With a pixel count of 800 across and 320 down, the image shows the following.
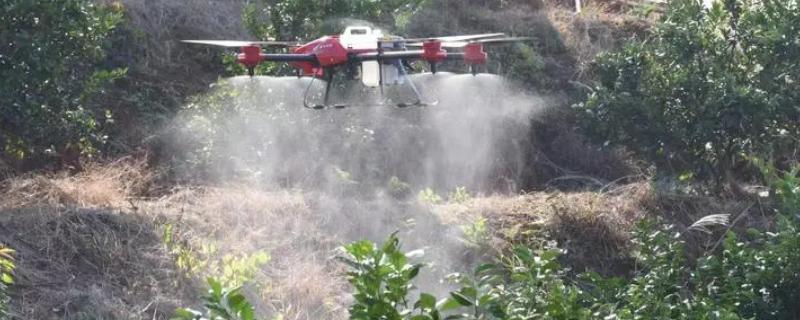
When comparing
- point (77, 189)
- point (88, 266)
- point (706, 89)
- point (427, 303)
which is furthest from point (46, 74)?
point (427, 303)

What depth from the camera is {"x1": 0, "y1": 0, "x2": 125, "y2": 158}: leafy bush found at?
1035 cm

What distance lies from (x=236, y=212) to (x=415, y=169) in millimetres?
3514

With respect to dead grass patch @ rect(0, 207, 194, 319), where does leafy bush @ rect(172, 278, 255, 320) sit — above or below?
above

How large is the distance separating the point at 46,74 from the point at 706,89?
5.91 m

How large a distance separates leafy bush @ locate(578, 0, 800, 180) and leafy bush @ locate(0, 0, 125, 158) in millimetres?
4796

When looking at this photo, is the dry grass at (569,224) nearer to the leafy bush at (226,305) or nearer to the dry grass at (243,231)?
the dry grass at (243,231)

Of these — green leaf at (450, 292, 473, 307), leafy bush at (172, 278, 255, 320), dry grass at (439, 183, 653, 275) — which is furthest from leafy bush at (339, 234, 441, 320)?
dry grass at (439, 183, 653, 275)

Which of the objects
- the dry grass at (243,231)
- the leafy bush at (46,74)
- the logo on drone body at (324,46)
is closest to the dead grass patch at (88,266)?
the dry grass at (243,231)

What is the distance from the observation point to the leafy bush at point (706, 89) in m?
12.4

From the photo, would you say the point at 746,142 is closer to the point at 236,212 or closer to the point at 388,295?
the point at 236,212

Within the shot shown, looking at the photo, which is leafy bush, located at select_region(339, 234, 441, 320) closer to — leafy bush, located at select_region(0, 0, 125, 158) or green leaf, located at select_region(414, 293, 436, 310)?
green leaf, located at select_region(414, 293, 436, 310)

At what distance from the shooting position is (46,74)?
1054cm

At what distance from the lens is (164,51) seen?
14984 mm

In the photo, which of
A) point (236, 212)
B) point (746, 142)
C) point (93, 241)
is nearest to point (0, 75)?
point (93, 241)
